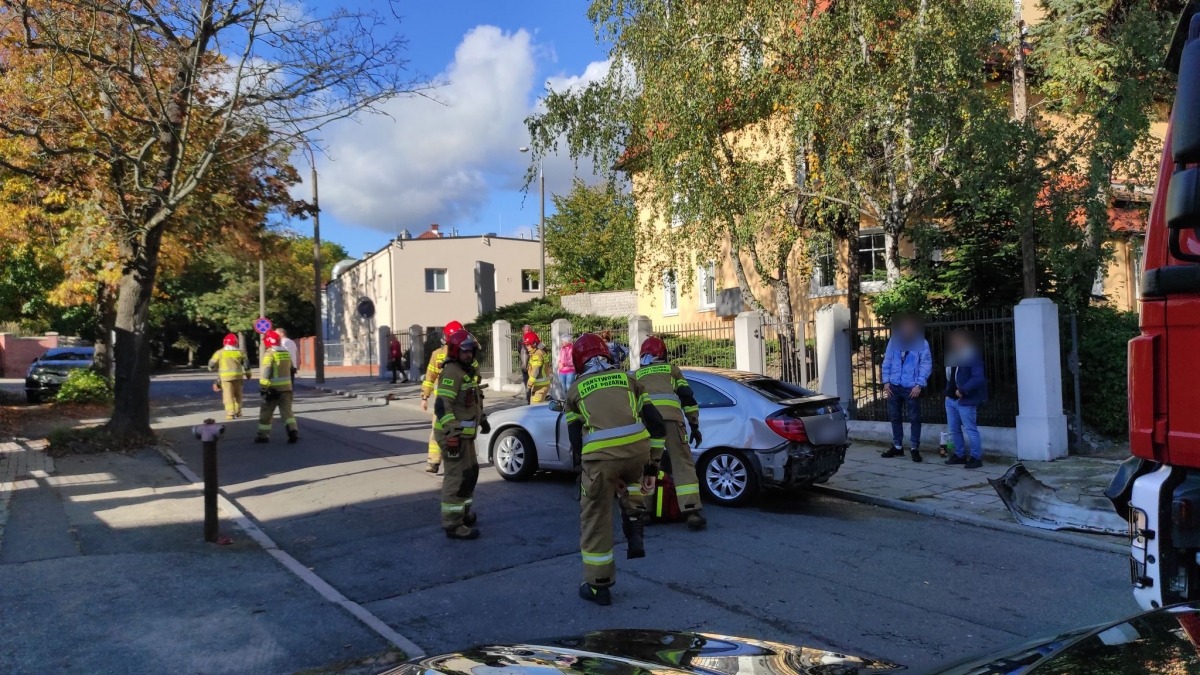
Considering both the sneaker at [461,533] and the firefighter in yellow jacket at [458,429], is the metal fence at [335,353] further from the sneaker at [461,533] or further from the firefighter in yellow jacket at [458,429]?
the sneaker at [461,533]

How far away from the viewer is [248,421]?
53.6ft

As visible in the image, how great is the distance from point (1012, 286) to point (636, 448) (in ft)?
32.5

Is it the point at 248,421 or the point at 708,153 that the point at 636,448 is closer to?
the point at 708,153

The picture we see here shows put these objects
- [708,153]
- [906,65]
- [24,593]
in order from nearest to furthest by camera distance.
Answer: [24,593], [906,65], [708,153]

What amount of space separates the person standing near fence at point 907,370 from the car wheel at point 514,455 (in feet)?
15.7

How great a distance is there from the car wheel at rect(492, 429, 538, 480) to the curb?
130 inches

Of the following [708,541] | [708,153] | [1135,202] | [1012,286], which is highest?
[708,153]

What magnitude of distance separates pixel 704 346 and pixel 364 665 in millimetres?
12072

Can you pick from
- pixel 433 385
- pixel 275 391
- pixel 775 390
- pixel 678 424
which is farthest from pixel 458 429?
pixel 275 391

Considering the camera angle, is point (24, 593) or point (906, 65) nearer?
point (24, 593)

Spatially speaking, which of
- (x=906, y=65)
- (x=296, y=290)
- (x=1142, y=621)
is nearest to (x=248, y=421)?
(x=906, y=65)

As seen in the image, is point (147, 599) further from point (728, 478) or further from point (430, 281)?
point (430, 281)

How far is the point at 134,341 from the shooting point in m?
12.6

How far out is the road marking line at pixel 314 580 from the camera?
15.6 feet
